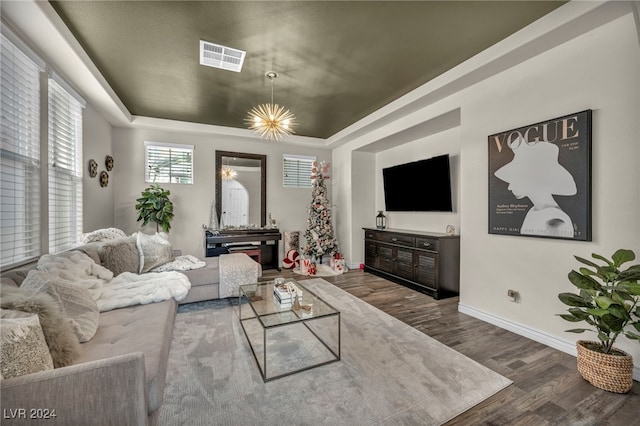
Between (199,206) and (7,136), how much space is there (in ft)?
9.93

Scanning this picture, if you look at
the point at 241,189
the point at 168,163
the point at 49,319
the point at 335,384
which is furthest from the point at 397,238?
the point at 168,163

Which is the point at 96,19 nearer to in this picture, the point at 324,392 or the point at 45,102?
the point at 45,102

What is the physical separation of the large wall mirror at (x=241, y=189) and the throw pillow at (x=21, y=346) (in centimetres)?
410

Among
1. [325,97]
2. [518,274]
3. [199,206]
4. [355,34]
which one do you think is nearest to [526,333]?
[518,274]

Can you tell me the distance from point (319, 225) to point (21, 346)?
462 cm

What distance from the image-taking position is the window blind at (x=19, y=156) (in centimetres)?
203

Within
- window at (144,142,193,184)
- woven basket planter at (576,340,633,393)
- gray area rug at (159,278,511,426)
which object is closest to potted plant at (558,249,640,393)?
woven basket planter at (576,340,633,393)

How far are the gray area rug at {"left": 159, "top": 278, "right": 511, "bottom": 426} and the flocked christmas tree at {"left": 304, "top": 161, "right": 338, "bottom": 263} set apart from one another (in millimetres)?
2826

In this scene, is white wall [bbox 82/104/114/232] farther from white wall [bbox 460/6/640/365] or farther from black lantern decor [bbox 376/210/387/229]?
white wall [bbox 460/6/640/365]

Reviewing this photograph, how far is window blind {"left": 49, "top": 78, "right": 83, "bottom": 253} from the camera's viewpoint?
272 cm

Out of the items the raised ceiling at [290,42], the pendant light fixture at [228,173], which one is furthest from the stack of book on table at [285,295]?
the pendant light fixture at [228,173]

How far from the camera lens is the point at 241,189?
543 cm

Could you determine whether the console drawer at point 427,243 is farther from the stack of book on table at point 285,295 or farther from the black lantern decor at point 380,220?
the stack of book on table at point 285,295

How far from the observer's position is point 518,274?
264cm
